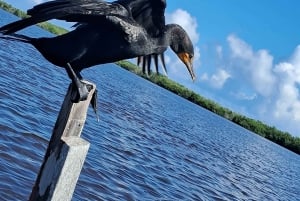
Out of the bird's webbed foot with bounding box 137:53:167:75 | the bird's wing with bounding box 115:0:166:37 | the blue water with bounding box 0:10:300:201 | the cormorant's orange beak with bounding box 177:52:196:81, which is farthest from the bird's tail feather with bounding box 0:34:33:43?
the blue water with bounding box 0:10:300:201

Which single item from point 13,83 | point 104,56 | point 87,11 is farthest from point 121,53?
point 13,83

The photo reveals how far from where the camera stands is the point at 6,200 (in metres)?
8.85

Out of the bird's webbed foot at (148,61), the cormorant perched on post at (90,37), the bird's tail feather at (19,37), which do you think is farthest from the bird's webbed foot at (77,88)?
the bird's webbed foot at (148,61)

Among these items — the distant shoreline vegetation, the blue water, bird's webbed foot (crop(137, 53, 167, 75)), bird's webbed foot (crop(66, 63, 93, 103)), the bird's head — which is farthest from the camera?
the distant shoreline vegetation

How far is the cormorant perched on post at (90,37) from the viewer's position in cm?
444

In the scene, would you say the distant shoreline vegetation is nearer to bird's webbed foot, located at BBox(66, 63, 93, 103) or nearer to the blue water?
the blue water

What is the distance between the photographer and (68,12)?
14.5 feet

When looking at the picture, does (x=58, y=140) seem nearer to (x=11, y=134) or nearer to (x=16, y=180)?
(x=16, y=180)

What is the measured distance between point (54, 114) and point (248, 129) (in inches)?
2897

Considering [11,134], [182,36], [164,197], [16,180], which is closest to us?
[182,36]

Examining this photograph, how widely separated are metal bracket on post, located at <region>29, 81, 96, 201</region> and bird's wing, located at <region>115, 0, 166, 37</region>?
704 millimetres

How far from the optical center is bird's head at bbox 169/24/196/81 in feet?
15.9

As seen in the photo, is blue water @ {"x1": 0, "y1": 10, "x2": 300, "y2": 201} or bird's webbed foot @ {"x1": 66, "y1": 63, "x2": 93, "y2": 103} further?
blue water @ {"x1": 0, "y1": 10, "x2": 300, "y2": 201}

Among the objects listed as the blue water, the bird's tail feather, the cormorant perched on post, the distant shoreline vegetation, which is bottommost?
the blue water
